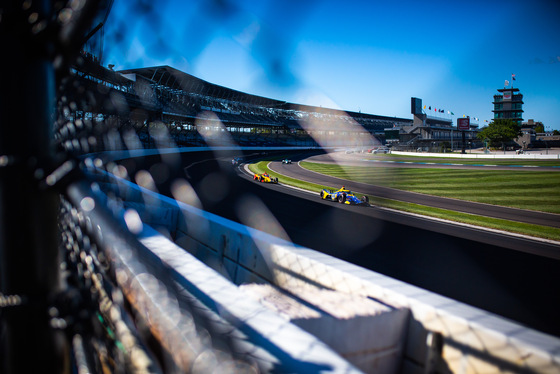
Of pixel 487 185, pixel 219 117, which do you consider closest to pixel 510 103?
pixel 219 117

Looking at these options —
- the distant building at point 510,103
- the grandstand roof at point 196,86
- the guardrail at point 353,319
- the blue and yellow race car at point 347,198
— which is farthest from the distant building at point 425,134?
the guardrail at point 353,319

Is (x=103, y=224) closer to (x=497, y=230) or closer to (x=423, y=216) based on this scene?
(x=497, y=230)

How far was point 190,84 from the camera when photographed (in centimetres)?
5897

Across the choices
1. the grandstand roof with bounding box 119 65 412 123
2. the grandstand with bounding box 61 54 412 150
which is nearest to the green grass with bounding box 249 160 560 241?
the grandstand with bounding box 61 54 412 150

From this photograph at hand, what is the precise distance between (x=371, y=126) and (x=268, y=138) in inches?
1892

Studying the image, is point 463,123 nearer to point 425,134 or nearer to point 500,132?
point 500,132

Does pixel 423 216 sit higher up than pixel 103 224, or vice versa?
pixel 103 224

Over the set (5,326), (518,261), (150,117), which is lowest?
(518,261)

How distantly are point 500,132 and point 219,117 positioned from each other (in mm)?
48284

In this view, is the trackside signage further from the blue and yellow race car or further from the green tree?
the blue and yellow race car

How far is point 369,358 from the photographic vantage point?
2129 millimetres

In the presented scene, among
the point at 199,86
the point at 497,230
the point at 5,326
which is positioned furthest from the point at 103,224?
the point at 199,86

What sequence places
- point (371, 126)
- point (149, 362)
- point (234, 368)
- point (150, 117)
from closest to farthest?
point (234, 368), point (149, 362), point (150, 117), point (371, 126)

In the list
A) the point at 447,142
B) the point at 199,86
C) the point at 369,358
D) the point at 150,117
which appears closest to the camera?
the point at 369,358
